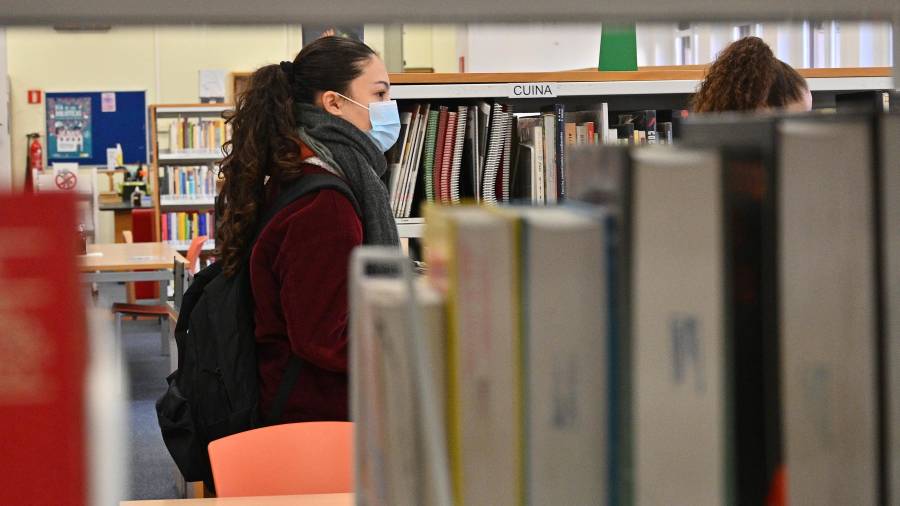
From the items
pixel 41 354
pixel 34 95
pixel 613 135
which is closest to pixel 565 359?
pixel 41 354

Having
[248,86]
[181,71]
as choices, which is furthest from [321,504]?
[181,71]

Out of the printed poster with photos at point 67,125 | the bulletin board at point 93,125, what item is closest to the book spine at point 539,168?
the bulletin board at point 93,125

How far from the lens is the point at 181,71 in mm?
12773

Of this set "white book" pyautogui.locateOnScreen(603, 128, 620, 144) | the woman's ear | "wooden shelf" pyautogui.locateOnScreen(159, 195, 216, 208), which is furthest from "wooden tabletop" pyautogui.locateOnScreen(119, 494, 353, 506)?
"wooden shelf" pyautogui.locateOnScreen(159, 195, 216, 208)

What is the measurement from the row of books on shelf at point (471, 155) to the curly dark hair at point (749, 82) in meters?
0.76

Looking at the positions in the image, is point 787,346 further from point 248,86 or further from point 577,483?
point 248,86

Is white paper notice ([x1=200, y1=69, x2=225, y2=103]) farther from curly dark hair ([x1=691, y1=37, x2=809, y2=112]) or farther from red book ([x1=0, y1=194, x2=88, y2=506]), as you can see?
red book ([x1=0, y1=194, x2=88, y2=506])

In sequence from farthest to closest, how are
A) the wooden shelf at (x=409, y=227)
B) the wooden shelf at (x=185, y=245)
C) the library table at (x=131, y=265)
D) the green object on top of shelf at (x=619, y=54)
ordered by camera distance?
the wooden shelf at (x=185, y=245) → the library table at (x=131, y=265) → the green object on top of shelf at (x=619, y=54) → the wooden shelf at (x=409, y=227)

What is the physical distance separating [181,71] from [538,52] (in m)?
6.15

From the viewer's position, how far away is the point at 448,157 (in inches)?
127

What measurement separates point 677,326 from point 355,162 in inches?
67.8

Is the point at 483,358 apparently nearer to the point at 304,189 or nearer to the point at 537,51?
the point at 304,189

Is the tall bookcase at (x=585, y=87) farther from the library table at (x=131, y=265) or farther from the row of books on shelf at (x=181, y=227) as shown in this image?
the row of books on shelf at (x=181, y=227)

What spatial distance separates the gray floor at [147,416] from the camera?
462cm
